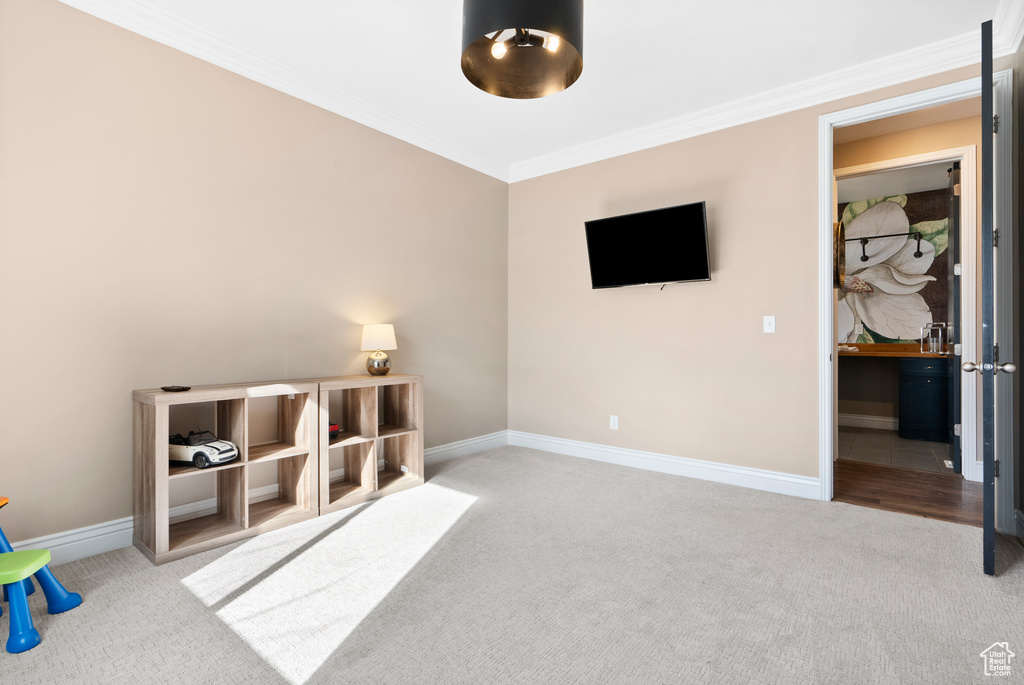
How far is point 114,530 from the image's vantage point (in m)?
2.37

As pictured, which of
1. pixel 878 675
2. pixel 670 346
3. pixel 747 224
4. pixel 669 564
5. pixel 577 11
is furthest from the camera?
pixel 670 346

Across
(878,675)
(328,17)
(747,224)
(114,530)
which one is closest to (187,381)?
(114,530)

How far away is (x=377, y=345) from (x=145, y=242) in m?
1.36

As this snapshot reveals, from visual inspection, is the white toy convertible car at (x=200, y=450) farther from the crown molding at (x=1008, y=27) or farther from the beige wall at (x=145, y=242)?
the crown molding at (x=1008, y=27)

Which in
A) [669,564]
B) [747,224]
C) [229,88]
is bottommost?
[669,564]

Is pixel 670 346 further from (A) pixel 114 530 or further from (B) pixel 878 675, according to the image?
(A) pixel 114 530

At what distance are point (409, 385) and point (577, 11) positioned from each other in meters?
2.46

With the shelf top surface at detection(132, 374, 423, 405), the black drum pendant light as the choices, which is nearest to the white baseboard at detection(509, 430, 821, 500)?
the shelf top surface at detection(132, 374, 423, 405)

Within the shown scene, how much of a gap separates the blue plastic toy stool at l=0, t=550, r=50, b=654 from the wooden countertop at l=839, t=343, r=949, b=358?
267 inches

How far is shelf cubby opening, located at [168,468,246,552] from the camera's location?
2429 millimetres

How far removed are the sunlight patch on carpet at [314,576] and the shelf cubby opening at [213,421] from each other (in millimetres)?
485

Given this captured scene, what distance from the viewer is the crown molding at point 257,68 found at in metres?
2.40

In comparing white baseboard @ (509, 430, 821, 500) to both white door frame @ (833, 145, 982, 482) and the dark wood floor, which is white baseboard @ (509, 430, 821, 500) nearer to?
the dark wood floor

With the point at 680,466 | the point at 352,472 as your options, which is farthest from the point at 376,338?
the point at 680,466
